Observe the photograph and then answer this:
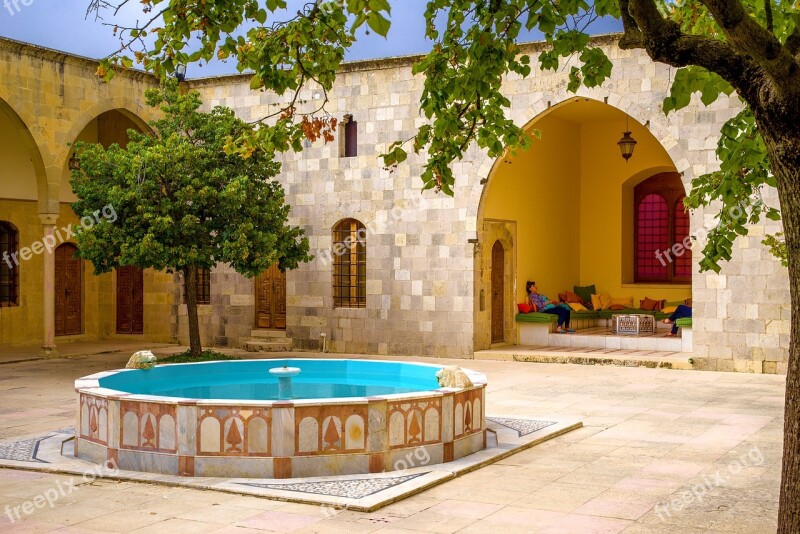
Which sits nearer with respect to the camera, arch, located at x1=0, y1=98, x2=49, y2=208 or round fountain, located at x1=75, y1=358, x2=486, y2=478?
round fountain, located at x1=75, y1=358, x2=486, y2=478

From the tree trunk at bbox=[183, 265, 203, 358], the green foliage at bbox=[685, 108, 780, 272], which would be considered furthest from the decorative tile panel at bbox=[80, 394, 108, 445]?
the tree trunk at bbox=[183, 265, 203, 358]

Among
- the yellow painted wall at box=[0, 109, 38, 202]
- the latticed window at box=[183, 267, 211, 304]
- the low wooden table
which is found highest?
the yellow painted wall at box=[0, 109, 38, 202]

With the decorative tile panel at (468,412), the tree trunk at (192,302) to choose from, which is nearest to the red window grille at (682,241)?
the tree trunk at (192,302)

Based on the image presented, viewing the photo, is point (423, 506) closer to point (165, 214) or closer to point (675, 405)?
point (675, 405)

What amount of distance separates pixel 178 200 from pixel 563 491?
9.57 metres

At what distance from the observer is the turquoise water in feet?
36.2

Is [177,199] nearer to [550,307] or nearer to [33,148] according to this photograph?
[33,148]

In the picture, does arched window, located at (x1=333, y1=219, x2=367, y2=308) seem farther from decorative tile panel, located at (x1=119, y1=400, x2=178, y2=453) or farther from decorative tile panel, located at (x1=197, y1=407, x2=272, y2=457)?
decorative tile panel, located at (x1=197, y1=407, x2=272, y2=457)

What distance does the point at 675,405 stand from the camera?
1205cm

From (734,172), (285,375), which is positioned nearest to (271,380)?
(285,375)

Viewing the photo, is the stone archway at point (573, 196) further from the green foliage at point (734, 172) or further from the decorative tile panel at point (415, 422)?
the green foliage at point (734, 172)

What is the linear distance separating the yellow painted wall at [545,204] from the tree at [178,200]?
187 inches

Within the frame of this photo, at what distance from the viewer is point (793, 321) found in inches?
170

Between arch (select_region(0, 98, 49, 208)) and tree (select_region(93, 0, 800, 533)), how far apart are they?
Answer: 12118 mm
